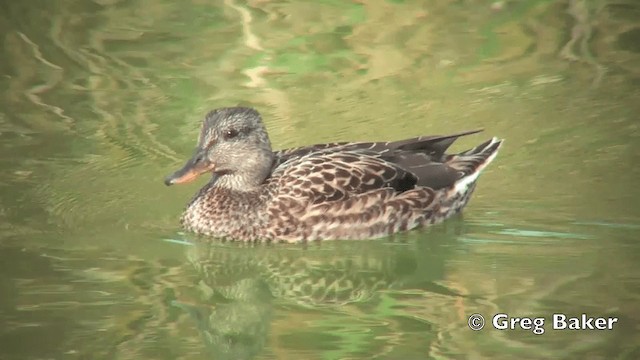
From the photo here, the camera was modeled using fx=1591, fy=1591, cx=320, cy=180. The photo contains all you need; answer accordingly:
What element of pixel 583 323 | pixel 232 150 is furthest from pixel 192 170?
pixel 583 323

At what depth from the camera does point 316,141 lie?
1283 centimetres

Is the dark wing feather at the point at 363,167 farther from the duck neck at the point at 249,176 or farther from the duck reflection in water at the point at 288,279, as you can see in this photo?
the duck reflection in water at the point at 288,279

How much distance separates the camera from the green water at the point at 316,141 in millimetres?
8758

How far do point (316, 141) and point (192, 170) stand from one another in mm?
2379

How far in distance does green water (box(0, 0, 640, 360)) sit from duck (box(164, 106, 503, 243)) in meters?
0.16

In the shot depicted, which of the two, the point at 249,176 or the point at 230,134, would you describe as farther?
the point at 249,176

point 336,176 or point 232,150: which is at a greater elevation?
point 232,150

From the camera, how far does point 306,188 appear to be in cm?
1072

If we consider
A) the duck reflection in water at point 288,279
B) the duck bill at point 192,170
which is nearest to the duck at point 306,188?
the duck bill at point 192,170

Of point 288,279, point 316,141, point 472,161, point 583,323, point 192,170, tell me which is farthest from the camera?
point 316,141

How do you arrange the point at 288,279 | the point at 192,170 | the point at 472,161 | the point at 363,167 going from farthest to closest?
the point at 472,161 → the point at 363,167 → the point at 192,170 → the point at 288,279

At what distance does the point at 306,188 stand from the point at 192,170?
2.55ft

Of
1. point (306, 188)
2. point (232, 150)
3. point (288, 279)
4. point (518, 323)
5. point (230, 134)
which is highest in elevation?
point (230, 134)

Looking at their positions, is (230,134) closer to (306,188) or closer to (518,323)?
(306,188)
